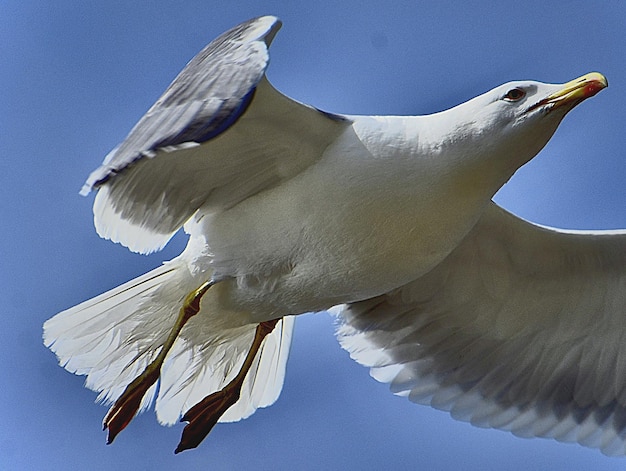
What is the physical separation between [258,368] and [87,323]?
2.00 ft

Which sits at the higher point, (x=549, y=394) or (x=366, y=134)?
(x=366, y=134)

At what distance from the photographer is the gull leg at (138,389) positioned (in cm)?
340

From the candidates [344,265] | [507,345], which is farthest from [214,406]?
[507,345]

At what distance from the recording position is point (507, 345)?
3945mm

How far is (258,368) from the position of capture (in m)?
3.91

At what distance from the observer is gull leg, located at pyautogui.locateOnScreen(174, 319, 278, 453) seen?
3527 millimetres

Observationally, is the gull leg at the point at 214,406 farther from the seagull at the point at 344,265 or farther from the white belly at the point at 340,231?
the white belly at the point at 340,231

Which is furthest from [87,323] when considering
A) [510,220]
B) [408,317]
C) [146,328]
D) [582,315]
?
[582,315]

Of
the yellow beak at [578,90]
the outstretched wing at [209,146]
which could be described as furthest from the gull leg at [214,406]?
A: the yellow beak at [578,90]

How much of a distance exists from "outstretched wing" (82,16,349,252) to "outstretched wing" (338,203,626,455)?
770 mm

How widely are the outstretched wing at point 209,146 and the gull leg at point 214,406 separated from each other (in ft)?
1.61

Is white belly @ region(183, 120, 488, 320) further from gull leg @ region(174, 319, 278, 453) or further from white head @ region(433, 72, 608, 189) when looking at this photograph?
gull leg @ region(174, 319, 278, 453)

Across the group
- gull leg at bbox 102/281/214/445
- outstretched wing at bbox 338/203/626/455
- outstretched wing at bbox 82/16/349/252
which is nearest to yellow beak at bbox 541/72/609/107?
outstretched wing at bbox 82/16/349/252

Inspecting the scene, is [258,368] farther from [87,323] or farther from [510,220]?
[510,220]
